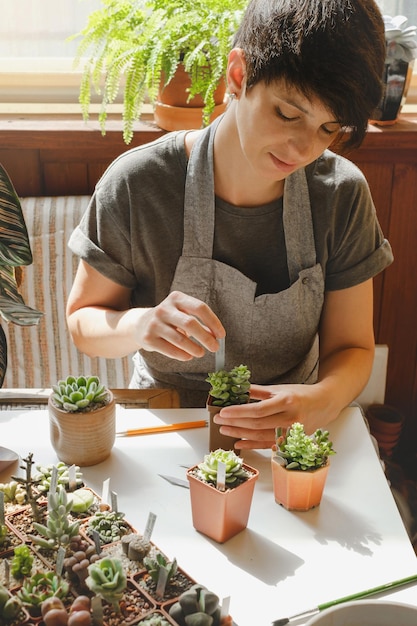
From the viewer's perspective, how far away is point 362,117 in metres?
1.14

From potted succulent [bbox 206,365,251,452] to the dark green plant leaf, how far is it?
0.34 m

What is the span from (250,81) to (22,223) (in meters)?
0.45

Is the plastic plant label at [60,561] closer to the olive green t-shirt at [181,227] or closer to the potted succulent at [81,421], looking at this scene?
the potted succulent at [81,421]

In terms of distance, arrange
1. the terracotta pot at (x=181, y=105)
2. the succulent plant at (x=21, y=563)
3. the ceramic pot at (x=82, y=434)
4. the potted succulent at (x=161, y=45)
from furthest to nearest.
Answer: the terracotta pot at (x=181, y=105) → the potted succulent at (x=161, y=45) → the ceramic pot at (x=82, y=434) → the succulent plant at (x=21, y=563)

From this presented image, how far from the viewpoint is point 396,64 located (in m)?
1.91

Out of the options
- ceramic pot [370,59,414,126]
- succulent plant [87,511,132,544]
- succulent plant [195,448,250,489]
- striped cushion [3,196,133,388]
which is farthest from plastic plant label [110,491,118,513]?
ceramic pot [370,59,414,126]

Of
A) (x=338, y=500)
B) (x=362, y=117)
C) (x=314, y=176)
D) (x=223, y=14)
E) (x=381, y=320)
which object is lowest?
(x=381, y=320)

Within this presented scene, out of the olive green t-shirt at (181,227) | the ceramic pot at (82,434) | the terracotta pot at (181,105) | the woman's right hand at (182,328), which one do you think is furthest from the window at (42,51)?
the ceramic pot at (82,434)

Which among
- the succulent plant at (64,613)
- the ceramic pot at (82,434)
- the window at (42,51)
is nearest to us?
Result: the succulent plant at (64,613)

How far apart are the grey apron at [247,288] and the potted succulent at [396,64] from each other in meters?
0.59

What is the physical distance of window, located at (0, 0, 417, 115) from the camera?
2.07 m

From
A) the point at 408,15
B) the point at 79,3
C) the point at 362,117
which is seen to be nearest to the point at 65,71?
the point at 79,3

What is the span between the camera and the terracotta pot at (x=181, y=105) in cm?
191

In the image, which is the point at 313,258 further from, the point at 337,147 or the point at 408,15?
the point at 408,15
